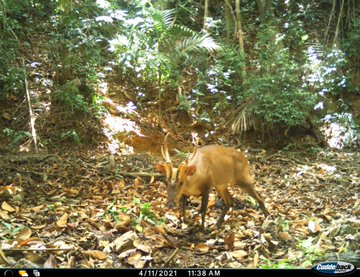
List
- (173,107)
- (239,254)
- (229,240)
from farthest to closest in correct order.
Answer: (173,107) < (229,240) < (239,254)

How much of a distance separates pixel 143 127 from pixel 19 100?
87 centimetres

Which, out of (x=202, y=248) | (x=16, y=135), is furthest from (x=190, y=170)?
(x=16, y=135)

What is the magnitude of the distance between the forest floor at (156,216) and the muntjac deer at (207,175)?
91mm

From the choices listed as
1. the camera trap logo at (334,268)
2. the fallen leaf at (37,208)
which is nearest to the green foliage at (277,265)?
the camera trap logo at (334,268)

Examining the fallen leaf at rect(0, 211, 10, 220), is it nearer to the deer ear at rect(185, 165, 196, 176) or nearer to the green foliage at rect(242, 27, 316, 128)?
the deer ear at rect(185, 165, 196, 176)

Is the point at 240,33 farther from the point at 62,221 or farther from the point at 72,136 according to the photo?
the point at 62,221

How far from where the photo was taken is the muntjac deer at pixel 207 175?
2.44m

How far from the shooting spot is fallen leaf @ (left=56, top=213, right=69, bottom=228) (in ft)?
7.66

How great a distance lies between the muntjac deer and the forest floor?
0.30 feet

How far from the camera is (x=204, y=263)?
213 centimetres

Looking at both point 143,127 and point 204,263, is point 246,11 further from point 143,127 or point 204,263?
point 204,263

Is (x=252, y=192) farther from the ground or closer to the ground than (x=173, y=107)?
closer to the ground

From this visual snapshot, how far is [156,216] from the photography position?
2508 mm

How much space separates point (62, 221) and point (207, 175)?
889mm
